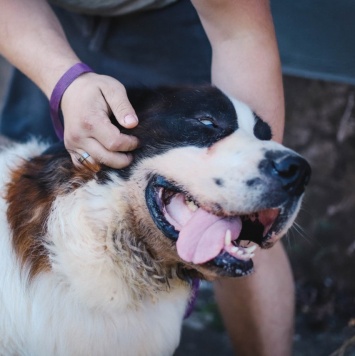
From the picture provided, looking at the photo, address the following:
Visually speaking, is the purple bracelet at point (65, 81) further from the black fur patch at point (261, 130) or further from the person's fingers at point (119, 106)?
the black fur patch at point (261, 130)

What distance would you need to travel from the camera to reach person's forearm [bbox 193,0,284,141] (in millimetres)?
2346

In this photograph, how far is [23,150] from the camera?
8.21ft

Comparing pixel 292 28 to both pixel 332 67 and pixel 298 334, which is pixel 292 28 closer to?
pixel 332 67

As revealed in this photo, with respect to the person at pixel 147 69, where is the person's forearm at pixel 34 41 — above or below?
above

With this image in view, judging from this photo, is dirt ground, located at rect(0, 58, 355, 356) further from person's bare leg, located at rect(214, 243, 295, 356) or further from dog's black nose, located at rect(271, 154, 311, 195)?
dog's black nose, located at rect(271, 154, 311, 195)

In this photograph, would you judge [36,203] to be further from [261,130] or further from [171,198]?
[261,130]

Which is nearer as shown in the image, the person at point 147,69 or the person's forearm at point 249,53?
the person at point 147,69

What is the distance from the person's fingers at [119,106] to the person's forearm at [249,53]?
511 millimetres

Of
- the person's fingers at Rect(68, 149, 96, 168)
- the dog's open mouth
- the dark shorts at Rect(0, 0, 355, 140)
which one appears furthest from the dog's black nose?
the dark shorts at Rect(0, 0, 355, 140)

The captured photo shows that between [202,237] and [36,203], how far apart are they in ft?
1.98

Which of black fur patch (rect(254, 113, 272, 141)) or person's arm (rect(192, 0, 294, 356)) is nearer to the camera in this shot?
black fur patch (rect(254, 113, 272, 141))

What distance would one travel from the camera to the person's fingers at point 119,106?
6.72 ft

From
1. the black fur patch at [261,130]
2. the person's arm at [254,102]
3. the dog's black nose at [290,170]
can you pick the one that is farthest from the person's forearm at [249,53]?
the dog's black nose at [290,170]

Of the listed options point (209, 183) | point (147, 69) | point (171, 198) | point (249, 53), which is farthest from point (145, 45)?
point (209, 183)
